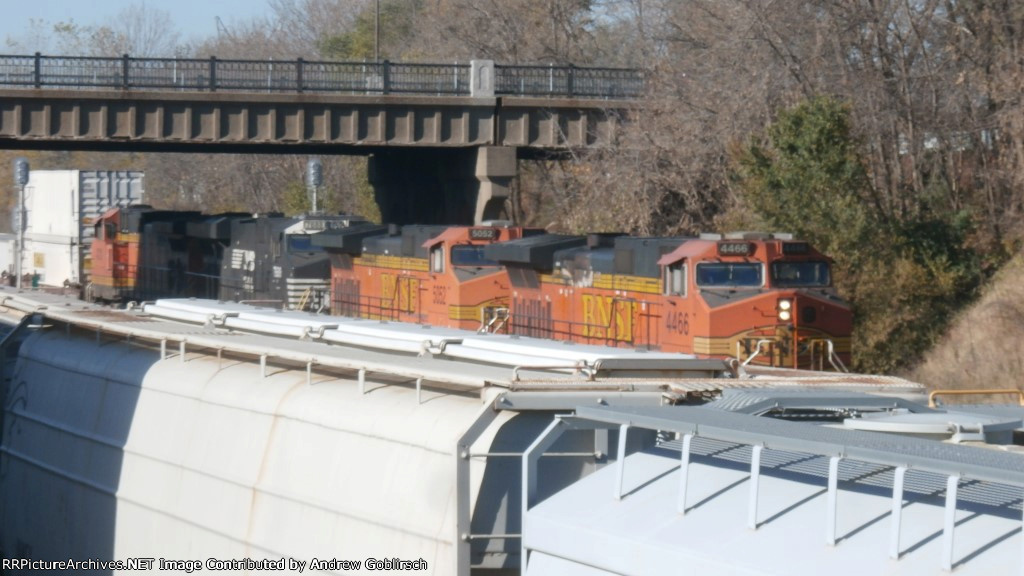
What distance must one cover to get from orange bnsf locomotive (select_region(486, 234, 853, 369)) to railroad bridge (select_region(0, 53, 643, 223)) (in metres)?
18.2

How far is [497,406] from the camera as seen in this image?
812cm

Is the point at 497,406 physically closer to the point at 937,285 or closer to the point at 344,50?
Answer: the point at 937,285

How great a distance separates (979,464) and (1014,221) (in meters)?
28.0

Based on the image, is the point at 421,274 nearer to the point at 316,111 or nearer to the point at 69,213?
the point at 316,111

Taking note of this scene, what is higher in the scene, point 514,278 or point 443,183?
point 443,183

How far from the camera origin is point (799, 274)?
2077cm

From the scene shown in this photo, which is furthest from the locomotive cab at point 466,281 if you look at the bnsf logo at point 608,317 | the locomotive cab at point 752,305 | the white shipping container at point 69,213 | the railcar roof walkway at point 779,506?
the white shipping container at point 69,213

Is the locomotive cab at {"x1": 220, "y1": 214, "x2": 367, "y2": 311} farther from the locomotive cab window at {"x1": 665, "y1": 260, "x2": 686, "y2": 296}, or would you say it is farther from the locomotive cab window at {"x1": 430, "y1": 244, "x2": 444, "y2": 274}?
the locomotive cab window at {"x1": 665, "y1": 260, "x2": 686, "y2": 296}

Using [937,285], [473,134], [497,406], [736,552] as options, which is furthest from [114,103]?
[736,552]

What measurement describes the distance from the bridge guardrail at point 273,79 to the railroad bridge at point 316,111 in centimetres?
5

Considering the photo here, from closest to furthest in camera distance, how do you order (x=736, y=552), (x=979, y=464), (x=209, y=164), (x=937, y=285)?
(x=979, y=464) < (x=736, y=552) < (x=937, y=285) < (x=209, y=164)

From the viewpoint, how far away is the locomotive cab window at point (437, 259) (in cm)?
2716

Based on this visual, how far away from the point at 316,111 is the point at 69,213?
11987 mm

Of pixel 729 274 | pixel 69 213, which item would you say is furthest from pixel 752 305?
pixel 69 213
